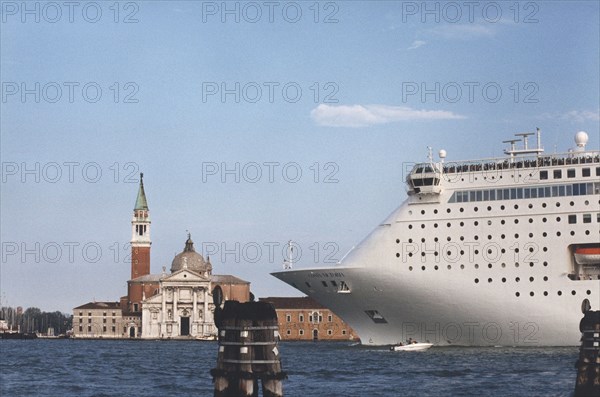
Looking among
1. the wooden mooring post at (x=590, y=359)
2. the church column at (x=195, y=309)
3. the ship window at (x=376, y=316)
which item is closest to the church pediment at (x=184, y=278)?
the church column at (x=195, y=309)

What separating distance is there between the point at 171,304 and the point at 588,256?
105165mm

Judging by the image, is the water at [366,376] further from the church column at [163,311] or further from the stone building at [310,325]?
the church column at [163,311]

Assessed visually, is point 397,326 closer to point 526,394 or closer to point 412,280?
point 412,280

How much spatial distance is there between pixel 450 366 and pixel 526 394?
1184 cm

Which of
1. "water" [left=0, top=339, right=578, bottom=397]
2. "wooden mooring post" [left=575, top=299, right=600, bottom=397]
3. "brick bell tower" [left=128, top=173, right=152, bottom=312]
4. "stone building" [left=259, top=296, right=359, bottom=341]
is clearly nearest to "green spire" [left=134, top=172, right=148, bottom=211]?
"brick bell tower" [left=128, top=173, right=152, bottom=312]

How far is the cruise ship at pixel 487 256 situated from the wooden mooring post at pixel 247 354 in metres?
32.5

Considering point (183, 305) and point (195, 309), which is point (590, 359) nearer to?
point (195, 309)

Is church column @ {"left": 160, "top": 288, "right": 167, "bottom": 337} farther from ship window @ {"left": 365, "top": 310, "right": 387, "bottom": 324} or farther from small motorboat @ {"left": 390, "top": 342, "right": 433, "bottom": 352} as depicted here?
small motorboat @ {"left": 390, "top": 342, "right": 433, "bottom": 352}

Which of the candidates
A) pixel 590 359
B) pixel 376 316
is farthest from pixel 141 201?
pixel 590 359

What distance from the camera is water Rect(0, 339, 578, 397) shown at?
121 ft

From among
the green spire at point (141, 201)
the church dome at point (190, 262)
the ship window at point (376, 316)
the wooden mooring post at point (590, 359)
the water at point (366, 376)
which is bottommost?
the water at point (366, 376)

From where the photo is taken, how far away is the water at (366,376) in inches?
1451

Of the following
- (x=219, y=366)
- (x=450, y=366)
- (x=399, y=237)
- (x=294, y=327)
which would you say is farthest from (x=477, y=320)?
(x=294, y=327)

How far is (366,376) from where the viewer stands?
4294cm
